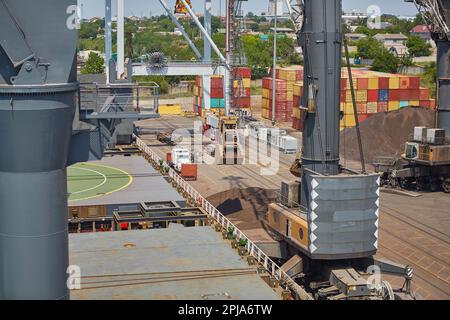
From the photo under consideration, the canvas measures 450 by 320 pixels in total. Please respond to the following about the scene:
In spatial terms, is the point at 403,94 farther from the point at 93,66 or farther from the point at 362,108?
the point at 93,66

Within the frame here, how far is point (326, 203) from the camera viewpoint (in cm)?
1912

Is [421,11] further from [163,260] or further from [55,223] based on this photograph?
[55,223]

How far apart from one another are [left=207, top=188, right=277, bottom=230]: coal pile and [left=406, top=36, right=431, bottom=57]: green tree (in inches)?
4137

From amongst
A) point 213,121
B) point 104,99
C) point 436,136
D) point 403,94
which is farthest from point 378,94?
point 104,99

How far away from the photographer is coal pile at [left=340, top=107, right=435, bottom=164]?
50812mm

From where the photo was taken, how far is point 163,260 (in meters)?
17.0

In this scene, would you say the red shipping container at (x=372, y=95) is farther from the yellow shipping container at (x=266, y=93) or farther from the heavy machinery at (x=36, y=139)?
the heavy machinery at (x=36, y=139)

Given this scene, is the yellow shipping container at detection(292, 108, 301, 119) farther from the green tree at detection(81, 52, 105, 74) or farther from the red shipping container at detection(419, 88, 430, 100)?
the green tree at detection(81, 52, 105, 74)

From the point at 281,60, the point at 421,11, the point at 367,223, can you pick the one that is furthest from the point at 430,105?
the point at 281,60

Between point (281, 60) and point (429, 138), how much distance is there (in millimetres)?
100303

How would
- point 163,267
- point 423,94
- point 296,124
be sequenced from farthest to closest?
point 296,124
point 423,94
point 163,267

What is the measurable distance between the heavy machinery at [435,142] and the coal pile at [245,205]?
32.6 ft

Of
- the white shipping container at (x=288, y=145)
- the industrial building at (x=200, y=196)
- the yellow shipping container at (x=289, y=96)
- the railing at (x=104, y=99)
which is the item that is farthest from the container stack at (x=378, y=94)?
the railing at (x=104, y=99)

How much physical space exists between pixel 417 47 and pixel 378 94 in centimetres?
7336
